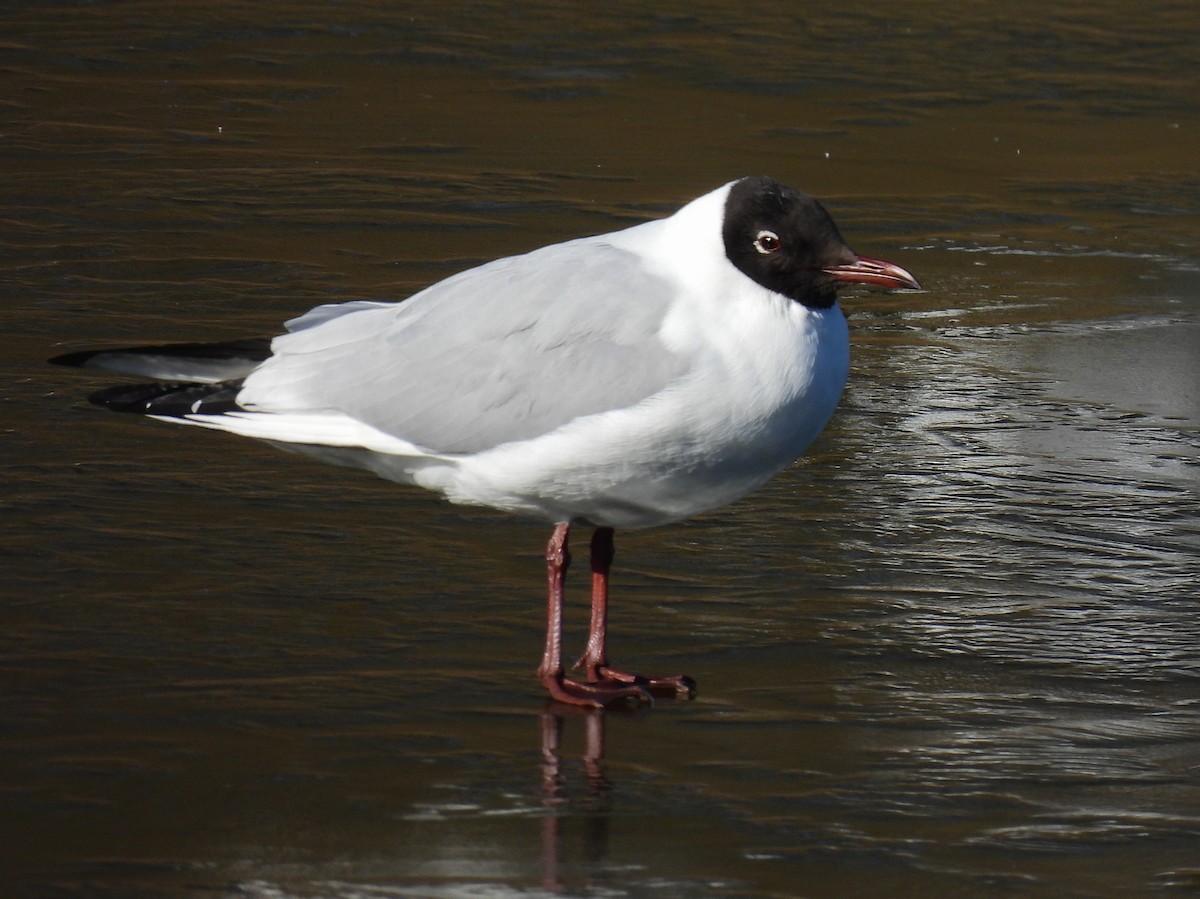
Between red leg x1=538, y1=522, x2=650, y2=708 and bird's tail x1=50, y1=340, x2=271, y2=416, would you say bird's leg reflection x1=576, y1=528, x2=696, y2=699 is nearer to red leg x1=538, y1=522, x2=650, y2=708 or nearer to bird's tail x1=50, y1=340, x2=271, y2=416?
red leg x1=538, y1=522, x2=650, y2=708

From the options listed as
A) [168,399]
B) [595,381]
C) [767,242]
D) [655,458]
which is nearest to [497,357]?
[595,381]

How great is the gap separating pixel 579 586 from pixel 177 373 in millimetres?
1313

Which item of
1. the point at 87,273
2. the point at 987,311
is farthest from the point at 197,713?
the point at 987,311

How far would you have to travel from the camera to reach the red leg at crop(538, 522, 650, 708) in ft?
15.4

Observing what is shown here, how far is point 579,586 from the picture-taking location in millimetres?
5582

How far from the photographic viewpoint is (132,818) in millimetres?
3959

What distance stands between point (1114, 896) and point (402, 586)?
2252 mm

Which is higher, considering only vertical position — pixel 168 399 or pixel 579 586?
pixel 168 399

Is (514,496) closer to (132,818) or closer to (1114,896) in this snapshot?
(132,818)

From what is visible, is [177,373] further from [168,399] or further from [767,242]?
[767,242]

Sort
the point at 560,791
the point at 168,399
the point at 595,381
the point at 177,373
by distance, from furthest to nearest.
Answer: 1. the point at 177,373
2. the point at 168,399
3. the point at 595,381
4. the point at 560,791

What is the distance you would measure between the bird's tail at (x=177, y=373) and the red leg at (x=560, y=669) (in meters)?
0.96

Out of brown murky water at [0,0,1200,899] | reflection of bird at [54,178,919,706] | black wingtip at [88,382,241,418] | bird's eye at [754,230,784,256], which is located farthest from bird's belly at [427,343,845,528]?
black wingtip at [88,382,241,418]

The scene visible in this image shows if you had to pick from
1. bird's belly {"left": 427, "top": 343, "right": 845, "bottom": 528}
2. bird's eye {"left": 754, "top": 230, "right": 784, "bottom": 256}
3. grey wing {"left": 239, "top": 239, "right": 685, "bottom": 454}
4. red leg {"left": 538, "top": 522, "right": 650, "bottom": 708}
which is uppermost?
bird's eye {"left": 754, "top": 230, "right": 784, "bottom": 256}
